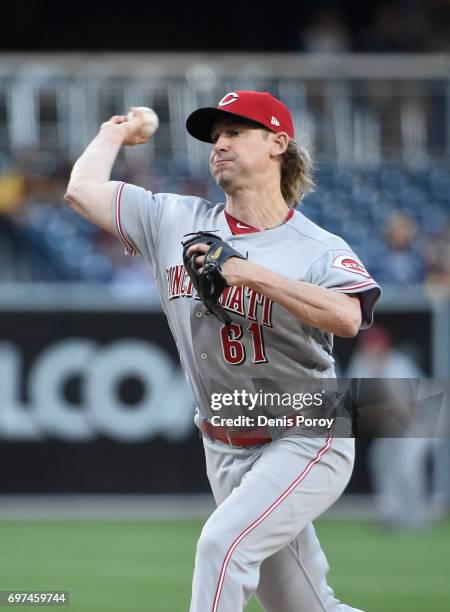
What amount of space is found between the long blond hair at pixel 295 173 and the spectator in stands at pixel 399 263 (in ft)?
29.0

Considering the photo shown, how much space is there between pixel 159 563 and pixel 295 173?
4608 mm

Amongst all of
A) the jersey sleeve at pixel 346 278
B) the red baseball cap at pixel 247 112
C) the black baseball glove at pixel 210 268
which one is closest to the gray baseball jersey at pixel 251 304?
the jersey sleeve at pixel 346 278

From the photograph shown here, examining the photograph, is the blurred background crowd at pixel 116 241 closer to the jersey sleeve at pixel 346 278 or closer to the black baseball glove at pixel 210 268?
the jersey sleeve at pixel 346 278

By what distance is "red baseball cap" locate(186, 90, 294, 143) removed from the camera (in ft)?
15.5

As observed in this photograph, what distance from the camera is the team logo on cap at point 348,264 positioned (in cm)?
451

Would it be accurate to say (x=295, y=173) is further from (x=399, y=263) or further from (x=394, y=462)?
(x=399, y=263)

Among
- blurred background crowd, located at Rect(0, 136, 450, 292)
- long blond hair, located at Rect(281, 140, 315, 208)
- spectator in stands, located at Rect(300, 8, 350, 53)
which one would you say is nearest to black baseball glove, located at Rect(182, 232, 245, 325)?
long blond hair, located at Rect(281, 140, 315, 208)

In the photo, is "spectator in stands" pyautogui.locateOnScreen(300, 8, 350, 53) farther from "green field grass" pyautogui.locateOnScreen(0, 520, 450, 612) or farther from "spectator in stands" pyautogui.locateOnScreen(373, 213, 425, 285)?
"green field grass" pyautogui.locateOnScreen(0, 520, 450, 612)

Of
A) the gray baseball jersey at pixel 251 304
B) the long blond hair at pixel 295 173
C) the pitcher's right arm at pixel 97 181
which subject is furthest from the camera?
the long blond hair at pixel 295 173

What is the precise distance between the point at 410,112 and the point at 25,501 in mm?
6956

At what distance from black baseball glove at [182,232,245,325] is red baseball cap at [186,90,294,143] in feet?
1.76

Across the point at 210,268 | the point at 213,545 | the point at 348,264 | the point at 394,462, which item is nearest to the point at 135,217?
the point at 210,268

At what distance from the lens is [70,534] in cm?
1038

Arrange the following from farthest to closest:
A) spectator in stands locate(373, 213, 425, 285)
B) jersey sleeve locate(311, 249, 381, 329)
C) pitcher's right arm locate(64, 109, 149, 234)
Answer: spectator in stands locate(373, 213, 425, 285) → pitcher's right arm locate(64, 109, 149, 234) → jersey sleeve locate(311, 249, 381, 329)
